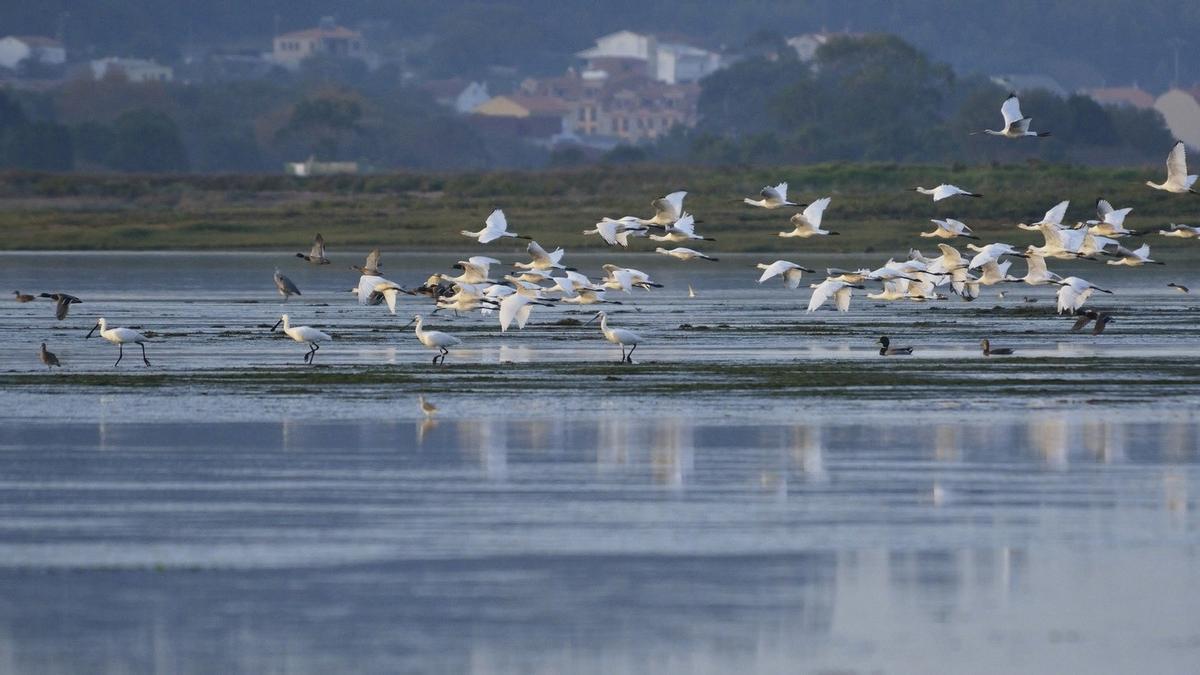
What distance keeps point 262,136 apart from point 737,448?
369 feet

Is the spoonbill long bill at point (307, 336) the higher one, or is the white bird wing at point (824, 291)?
the white bird wing at point (824, 291)

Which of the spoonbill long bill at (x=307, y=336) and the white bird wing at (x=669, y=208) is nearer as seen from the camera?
the spoonbill long bill at (x=307, y=336)

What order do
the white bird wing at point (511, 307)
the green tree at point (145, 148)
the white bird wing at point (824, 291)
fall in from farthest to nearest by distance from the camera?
the green tree at point (145, 148) → the white bird wing at point (824, 291) → the white bird wing at point (511, 307)

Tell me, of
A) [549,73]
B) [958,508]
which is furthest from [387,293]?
[549,73]

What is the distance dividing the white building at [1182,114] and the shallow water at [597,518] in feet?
329

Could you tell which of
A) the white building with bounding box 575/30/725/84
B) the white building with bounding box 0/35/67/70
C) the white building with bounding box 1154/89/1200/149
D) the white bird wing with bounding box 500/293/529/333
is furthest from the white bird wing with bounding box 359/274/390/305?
the white building with bounding box 575/30/725/84

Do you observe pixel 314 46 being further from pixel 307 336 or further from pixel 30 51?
pixel 307 336

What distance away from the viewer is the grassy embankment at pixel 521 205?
193 ft

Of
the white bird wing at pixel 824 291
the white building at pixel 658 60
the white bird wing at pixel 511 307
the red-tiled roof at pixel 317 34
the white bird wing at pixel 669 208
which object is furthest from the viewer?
the white building at pixel 658 60

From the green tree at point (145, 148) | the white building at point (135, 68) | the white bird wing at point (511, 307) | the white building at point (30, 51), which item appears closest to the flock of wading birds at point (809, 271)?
the white bird wing at point (511, 307)

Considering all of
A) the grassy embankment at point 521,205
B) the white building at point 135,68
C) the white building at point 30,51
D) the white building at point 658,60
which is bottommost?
the grassy embankment at point 521,205

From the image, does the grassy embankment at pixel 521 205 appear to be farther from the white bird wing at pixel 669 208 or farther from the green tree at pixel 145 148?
the green tree at pixel 145 148

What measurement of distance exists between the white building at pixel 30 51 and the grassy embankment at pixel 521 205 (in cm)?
9383

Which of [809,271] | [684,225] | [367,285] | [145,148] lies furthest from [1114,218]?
[145,148]
